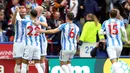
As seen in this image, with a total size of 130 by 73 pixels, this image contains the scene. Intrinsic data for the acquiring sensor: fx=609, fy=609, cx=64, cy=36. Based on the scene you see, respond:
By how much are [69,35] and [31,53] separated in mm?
1230

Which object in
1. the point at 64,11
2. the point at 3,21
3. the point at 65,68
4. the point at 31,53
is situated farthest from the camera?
the point at 64,11

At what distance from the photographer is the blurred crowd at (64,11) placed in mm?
19562

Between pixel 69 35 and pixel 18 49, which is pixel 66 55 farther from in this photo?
pixel 18 49

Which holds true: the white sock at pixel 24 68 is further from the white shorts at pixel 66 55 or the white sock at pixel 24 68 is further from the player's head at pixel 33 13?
the player's head at pixel 33 13

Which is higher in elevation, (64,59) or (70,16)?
(70,16)

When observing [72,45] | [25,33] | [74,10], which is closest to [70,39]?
[72,45]

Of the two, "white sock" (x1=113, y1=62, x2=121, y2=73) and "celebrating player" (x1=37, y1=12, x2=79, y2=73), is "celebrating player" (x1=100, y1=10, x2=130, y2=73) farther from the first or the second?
"celebrating player" (x1=37, y1=12, x2=79, y2=73)

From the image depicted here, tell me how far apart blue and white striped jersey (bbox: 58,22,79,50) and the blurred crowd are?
1.60m

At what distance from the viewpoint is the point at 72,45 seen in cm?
1770

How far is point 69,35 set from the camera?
17.6 metres

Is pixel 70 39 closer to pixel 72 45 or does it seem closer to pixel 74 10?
pixel 72 45

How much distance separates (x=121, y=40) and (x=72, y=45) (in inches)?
56.1

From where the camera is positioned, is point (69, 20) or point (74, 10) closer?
point (69, 20)

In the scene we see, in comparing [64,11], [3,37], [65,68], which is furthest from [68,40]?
[64,11]
